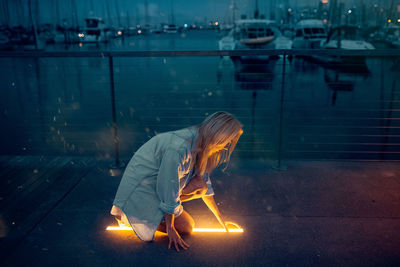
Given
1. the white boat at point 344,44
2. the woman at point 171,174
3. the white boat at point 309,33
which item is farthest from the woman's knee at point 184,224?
the white boat at point 309,33

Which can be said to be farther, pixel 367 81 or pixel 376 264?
pixel 367 81

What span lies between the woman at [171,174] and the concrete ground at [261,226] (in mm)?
224

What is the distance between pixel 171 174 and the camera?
1.98 meters

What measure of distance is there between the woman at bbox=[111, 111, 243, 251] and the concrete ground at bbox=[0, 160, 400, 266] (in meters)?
0.22

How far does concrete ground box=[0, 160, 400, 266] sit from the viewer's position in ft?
7.21

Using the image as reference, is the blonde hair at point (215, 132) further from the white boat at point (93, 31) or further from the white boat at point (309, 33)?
the white boat at point (93, 31)

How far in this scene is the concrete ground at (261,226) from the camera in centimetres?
220

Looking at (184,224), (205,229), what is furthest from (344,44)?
(184,224)

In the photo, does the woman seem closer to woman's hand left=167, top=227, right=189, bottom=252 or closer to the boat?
woman's hand left=167, top=227, right=189, bottom=252

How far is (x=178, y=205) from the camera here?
210 cm

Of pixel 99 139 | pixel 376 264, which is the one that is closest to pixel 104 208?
pixel 376 264

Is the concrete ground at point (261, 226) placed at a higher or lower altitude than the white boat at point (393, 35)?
lower

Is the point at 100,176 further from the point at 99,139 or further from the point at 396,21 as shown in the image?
the point at 396,21

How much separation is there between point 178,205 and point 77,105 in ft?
25.3
